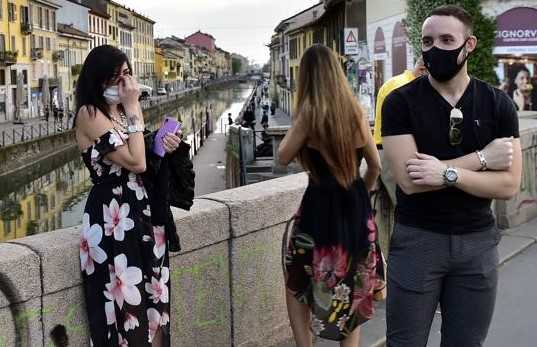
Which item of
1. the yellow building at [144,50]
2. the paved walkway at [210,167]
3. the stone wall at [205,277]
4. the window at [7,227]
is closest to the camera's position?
the stone wall at [205,277]

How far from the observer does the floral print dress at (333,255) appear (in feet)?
10.3

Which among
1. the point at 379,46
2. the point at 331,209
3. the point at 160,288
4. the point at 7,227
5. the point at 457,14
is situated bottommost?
the point at 7,227

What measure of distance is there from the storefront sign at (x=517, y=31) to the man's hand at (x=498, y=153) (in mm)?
16692

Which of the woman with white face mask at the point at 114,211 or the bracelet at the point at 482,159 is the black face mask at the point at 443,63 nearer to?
the bracelet at the point at 482,159

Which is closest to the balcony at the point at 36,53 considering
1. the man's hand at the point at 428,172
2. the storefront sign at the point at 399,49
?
the storefront sign at the point at 399,49

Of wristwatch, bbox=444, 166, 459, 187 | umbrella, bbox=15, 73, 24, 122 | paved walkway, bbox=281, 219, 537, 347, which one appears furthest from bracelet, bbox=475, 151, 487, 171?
umbrella, bbox=15, 73, 24, 122

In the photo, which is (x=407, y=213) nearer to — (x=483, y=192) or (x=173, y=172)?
(x=483, y=192)

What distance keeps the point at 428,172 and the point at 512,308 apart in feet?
8.40

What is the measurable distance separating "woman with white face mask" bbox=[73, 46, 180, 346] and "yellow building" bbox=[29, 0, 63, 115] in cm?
5308

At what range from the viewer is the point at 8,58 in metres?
48.6

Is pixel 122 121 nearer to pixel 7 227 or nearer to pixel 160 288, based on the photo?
pixel 160 288

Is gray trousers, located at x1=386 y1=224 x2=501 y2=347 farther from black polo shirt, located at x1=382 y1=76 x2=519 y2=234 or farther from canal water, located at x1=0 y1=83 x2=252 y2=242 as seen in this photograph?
canal water, located at x1=0 y1=83 x2=252 y2=242

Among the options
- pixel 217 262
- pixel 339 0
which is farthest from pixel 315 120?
pixel 339 0

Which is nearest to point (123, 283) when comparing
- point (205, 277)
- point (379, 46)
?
point (205, 277)
